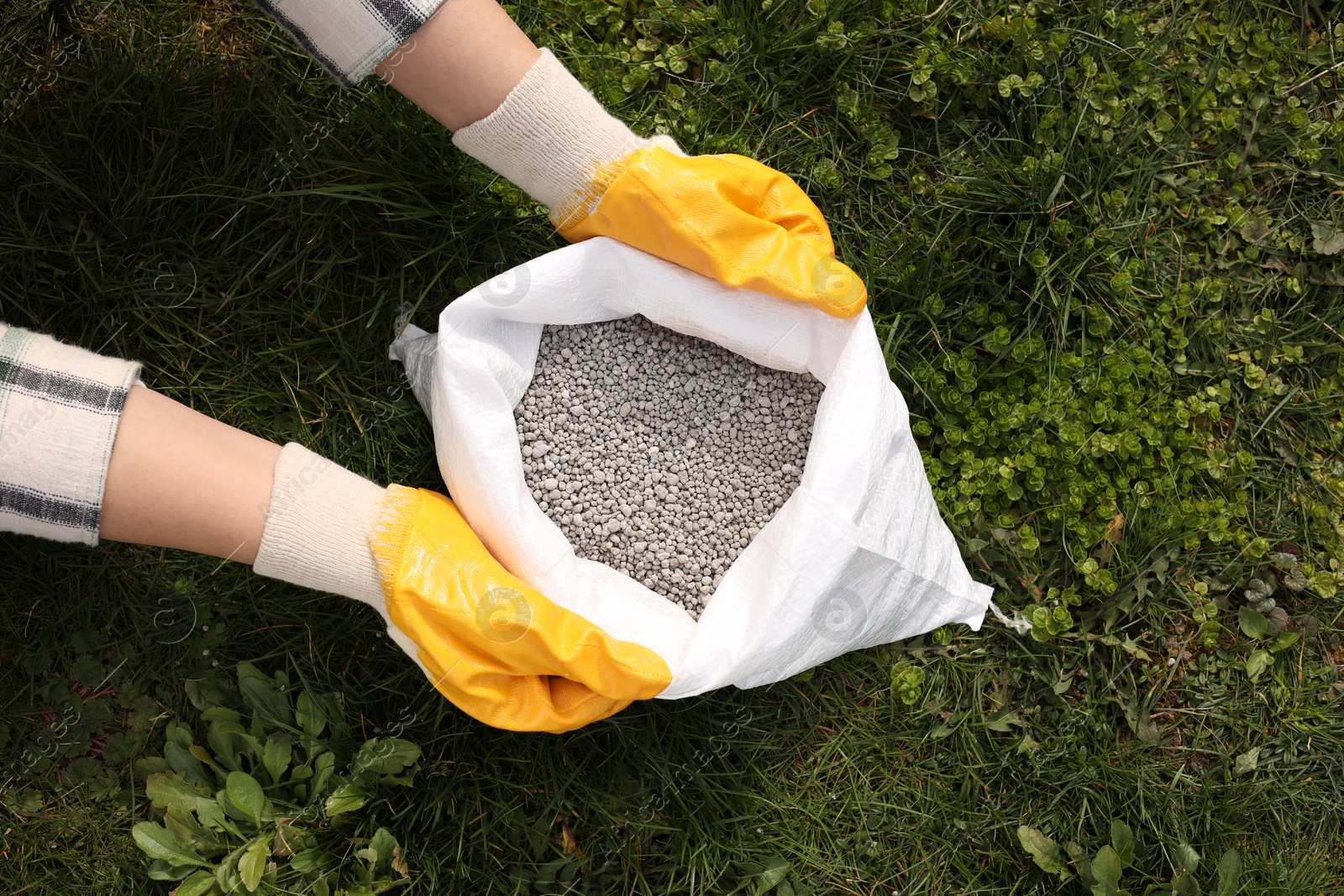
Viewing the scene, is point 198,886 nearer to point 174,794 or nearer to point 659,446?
point 174,794

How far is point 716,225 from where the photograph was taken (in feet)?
4.88

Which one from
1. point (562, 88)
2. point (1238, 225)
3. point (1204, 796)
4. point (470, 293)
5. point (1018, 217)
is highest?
point (562, 88)

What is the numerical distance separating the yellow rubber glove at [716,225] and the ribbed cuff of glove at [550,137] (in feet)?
0.10

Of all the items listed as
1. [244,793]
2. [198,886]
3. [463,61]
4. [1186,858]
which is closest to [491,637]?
[244,793]

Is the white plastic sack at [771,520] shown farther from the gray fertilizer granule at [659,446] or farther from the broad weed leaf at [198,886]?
the broad weed leaf at [198,886]

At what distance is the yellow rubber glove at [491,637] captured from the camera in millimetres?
1357

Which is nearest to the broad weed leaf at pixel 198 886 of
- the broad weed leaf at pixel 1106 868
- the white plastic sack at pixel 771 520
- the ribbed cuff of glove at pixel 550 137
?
the white plastic sack at pixel 771 520

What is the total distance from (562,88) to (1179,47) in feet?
4.58

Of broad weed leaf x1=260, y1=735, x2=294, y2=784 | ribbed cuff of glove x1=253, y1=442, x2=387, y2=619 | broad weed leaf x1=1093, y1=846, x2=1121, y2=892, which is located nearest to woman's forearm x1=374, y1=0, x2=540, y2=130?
ribbed cuff of glove x1=253, y1=442, x2=387, y2=619

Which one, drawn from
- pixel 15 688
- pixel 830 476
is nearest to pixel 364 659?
pixel 15 688

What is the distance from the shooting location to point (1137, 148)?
1854 millimetres

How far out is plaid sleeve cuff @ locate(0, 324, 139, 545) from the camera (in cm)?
120

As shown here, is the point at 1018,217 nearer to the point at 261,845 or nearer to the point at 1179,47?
the point at 1179,47

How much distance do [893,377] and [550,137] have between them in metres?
0.84
